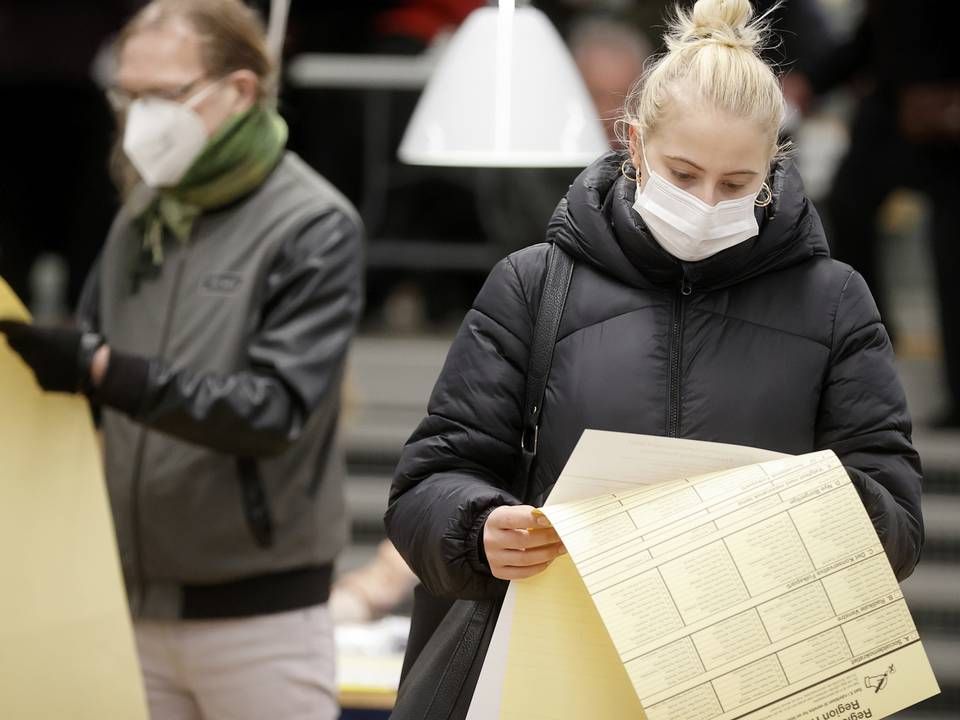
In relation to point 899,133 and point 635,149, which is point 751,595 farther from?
point 899,133

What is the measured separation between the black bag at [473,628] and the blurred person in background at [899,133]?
370 centimetres

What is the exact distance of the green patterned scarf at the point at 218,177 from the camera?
2615 millimetres

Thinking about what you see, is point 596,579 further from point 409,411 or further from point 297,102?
point 297,102

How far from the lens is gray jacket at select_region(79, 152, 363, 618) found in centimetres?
250

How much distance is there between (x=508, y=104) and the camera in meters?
3.17

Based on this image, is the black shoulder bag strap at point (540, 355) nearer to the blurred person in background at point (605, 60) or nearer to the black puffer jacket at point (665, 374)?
the black puffer jacket at point (665, 374)

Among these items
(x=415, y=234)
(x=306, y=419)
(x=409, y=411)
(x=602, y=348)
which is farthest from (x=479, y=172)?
(x=602, y=348)

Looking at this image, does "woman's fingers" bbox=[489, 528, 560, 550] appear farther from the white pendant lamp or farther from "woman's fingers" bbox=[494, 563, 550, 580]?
the white pendant lamp

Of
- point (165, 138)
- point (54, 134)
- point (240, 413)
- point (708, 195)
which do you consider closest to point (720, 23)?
point (708, 195)

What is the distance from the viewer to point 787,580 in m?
1.62

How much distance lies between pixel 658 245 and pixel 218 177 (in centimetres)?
111

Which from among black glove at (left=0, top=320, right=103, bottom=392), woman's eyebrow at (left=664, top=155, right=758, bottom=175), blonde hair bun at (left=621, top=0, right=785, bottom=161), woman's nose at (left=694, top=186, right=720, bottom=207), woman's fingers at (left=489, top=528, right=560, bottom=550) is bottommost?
black glove at (left=0, top=320, right=103, bottom=392)

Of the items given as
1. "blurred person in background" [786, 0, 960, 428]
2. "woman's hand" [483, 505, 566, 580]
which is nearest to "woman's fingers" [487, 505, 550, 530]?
"woman's hand" [483, 505, 566, 580]

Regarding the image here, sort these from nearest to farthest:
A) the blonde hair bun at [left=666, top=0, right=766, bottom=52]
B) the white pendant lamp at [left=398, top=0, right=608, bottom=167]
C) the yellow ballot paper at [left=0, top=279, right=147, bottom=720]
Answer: the blonde hair bun at [left=666, top=0, right=766, bottom=52]
the yellow ballot paper at [left=0, top=279, right=147, bottom=720]
the white pendant lamp at [left=398, top=0, right=608, bottom=167]
